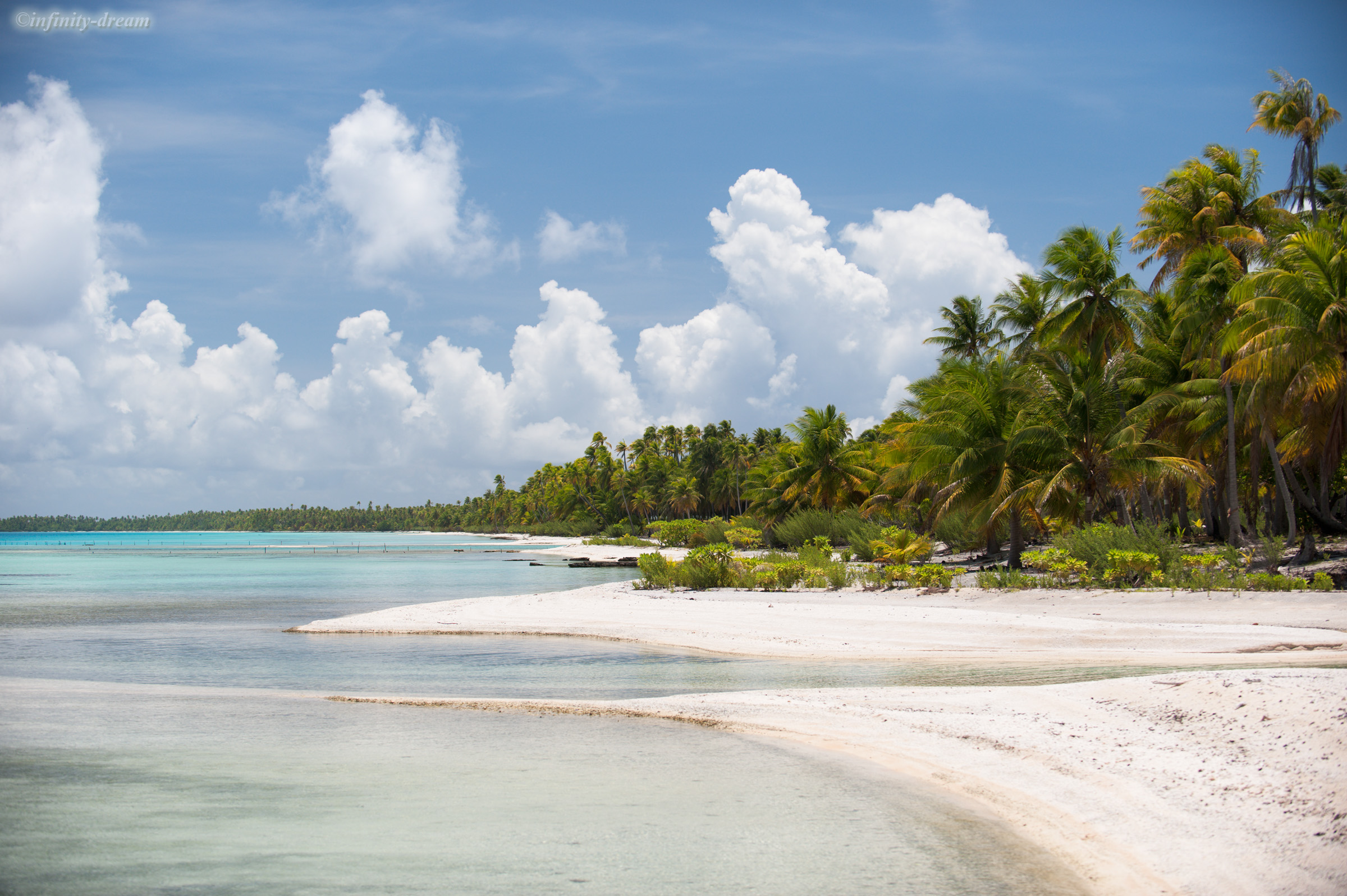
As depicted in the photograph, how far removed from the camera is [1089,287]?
107 ft

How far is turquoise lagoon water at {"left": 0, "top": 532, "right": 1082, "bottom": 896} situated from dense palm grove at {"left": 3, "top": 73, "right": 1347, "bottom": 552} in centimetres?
1461

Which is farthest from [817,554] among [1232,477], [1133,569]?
[1232,477]

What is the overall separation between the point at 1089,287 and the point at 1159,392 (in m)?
5.14

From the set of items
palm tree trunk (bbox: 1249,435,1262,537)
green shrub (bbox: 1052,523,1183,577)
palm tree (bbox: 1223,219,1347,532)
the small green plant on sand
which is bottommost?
the small green plant on sand

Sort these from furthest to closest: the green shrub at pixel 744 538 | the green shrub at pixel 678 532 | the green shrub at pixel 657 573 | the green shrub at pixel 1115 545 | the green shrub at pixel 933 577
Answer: the green shrub at pixel 678 532, the green shrub at pixel 744 538, the green shrub at pixel 657 573, the green shrub at pixel 933 577, the green shrub at pixel 1115 545

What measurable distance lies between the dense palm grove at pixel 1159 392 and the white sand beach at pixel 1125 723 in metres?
7.79

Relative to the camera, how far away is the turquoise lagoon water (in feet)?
18.6

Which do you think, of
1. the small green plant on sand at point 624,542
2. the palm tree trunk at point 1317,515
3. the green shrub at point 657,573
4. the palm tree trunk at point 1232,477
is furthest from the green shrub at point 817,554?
the small green plant on sand at point 624,542

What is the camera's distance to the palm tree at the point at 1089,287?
1284 inches

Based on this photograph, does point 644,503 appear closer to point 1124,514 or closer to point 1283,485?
point 1124,514

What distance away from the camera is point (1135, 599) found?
17953mm

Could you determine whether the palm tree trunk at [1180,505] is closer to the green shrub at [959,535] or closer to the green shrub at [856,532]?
the green shrub at [959,535]

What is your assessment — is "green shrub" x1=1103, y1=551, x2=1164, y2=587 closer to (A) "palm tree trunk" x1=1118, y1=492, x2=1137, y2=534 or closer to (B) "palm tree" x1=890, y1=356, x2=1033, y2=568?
(A) "palm tree trunk" x1=1118, y1=492, x2=1137, y2=534

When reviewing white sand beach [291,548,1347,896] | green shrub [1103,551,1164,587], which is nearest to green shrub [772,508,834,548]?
green shrub [1103,551,1164,587]
